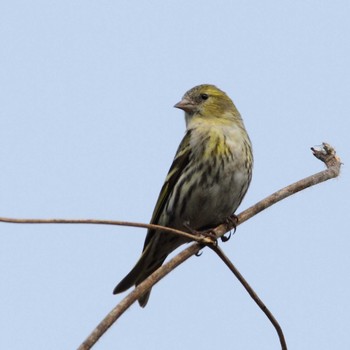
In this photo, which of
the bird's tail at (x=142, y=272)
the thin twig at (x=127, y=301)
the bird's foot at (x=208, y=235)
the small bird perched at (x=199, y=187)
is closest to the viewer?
the thin twig at (x=127, y=301)

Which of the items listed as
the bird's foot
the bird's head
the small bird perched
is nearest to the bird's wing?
the small bird perched

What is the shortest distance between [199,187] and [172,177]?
0.31 metres

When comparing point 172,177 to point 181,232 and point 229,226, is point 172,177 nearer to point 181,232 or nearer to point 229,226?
point 229,226

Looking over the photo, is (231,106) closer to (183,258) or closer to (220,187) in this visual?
(220,187)

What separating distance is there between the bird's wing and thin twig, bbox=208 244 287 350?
2291 mm

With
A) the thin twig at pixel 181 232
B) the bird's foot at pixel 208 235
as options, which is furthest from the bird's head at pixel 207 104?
the thin twig at pixel 181 232

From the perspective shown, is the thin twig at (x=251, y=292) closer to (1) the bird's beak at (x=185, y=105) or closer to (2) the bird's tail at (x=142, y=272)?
(2) the bird's tail at (x=142, y=272)

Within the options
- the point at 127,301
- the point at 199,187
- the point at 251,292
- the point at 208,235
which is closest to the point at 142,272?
the point at 199,187

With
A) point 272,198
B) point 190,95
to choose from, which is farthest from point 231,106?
point 272,198

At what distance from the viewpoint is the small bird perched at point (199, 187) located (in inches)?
212

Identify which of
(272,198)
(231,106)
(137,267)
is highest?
(231,106)

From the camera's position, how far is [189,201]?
5.45 metres

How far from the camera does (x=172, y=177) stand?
560 centimetres

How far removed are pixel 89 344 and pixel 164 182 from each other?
12.1ft
